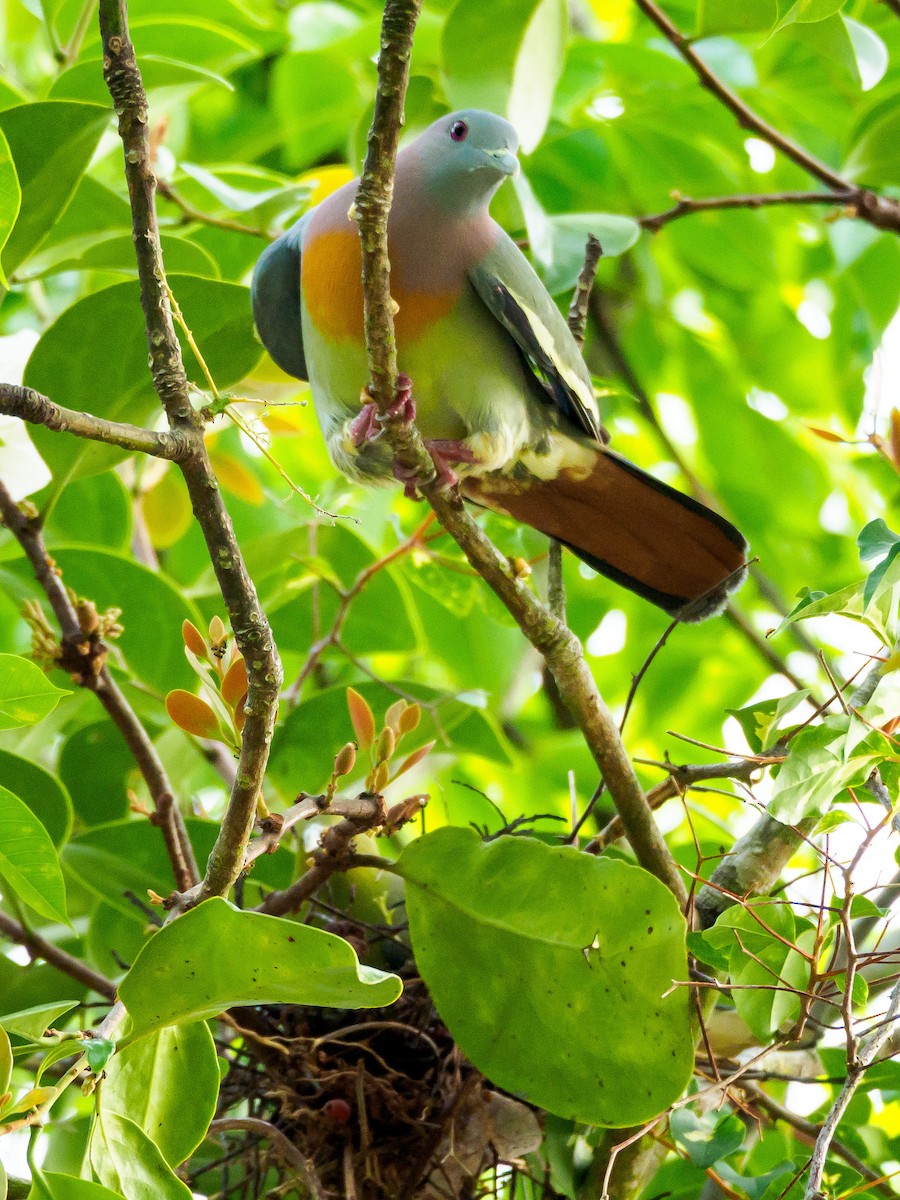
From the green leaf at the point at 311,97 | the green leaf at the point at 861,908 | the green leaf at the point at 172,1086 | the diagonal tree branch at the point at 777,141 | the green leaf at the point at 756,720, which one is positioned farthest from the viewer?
the green leaf at the point at 311,97

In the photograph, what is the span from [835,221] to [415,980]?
1.41 metres

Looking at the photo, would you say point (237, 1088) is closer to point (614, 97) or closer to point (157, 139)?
point (157, 139)

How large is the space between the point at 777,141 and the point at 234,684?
1340 mm

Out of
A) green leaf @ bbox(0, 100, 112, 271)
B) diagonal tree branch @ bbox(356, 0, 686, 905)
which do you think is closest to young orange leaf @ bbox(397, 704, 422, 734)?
diagonal tree branch @ bbox(356, 0, 686, 905)

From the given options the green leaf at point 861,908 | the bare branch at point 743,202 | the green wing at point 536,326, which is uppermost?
the bare branch at point 743,202

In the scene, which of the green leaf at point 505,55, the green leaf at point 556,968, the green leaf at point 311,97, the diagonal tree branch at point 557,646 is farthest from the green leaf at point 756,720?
the green leaf at point 311,97

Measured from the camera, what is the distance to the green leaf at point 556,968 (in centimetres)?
106

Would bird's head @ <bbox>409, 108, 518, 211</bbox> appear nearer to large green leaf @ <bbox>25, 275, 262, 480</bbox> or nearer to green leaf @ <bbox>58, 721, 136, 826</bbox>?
large green leaf @ <bbox>25, 275, 262, 480</bbox>

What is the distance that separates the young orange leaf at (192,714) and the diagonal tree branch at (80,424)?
236mm

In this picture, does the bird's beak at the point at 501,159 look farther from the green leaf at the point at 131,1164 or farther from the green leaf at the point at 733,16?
the green leaf at the point at 131,1164

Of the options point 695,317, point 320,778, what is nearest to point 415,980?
point 320,778

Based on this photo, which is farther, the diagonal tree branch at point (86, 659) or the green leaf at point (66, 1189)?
the diagonal tree branch at point (86, 659)

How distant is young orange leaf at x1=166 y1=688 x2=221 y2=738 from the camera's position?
1.02m

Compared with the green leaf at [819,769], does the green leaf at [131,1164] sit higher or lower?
lower
